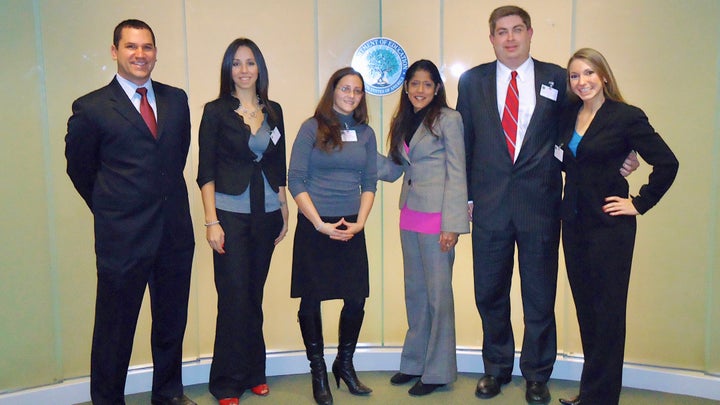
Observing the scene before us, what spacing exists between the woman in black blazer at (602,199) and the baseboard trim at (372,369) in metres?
0.67

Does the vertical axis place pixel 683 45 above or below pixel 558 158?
above

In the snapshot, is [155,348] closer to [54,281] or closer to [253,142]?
[54,281]

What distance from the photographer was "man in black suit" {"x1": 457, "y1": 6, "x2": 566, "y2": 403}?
121 inches

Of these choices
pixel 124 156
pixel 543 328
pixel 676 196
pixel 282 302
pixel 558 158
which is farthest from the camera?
pixel 282 302

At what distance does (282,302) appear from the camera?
13.0 ft

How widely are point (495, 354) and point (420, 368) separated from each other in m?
0.43

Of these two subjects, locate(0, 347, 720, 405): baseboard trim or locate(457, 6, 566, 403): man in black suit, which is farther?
locate(0, 347, 720, 405): baseboard trim

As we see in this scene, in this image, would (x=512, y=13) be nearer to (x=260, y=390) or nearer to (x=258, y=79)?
(x=258, y=79)

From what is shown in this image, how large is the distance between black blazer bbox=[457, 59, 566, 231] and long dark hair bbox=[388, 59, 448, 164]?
18 centimetres

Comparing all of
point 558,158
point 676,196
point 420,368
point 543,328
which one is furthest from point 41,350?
point 676,196

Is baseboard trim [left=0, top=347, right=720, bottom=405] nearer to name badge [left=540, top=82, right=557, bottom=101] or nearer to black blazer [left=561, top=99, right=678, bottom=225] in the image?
black blazer [left=561, top=99, right=678, bottom=225]

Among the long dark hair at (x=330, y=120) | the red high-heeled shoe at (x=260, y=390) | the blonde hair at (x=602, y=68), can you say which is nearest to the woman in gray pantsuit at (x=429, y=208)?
the long dark hair at (x=330, y=120)

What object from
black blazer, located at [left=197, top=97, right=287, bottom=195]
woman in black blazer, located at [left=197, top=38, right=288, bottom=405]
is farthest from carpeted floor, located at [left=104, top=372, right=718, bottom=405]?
black blazer, located at [left=197, top=97, right=287, bottom=195]

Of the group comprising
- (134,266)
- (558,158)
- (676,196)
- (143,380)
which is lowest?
(143,380)
